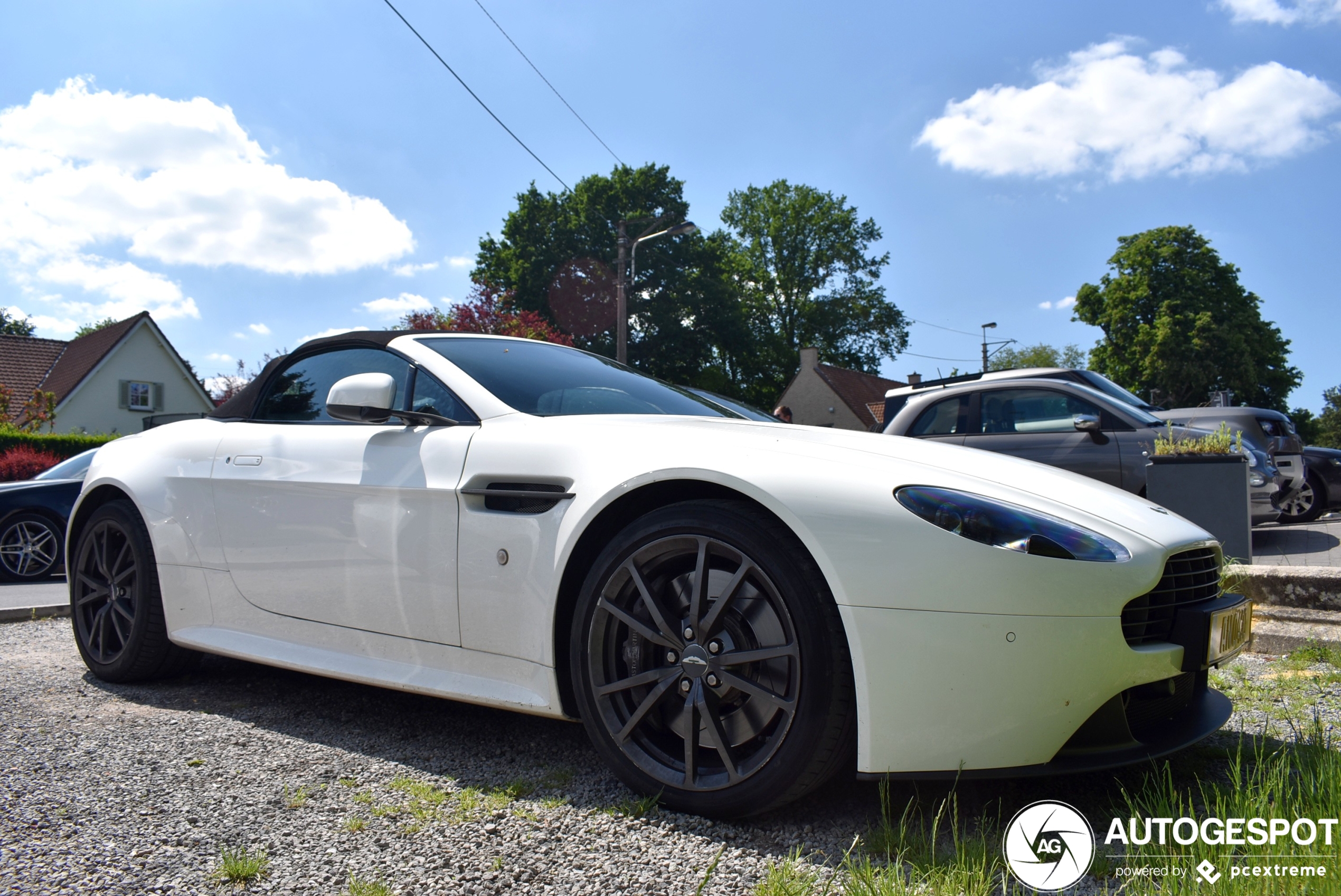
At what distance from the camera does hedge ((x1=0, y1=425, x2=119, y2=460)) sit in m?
19.5

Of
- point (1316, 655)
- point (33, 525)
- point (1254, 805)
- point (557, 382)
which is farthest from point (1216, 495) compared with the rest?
point (33, 525)

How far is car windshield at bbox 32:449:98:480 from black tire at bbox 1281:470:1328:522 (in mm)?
13094

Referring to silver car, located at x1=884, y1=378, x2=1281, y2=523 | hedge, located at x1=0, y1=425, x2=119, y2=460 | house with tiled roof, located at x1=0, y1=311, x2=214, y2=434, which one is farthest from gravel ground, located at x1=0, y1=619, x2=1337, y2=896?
house with tiled roof, located at x1=0, y1=311, x2=214, y2=434

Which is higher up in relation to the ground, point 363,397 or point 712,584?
point 363,397

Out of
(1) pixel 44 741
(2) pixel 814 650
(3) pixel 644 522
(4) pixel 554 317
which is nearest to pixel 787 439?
(3) pixel 644 522

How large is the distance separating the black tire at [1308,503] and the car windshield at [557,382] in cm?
978

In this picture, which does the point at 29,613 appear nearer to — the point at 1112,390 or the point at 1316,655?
the point at 1316,655

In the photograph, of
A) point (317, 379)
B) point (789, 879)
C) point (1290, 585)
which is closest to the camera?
point (789, 879)

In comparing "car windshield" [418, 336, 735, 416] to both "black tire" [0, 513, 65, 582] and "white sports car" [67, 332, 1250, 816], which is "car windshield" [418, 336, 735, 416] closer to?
"white sports car" [67, 332, 1250, 816]

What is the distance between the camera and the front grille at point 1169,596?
192 centimetres

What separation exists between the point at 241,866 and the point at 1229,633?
2.34m

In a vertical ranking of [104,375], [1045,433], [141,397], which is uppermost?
[104,375]

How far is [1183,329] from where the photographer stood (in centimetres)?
4088

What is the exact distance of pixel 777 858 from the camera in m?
1.90
